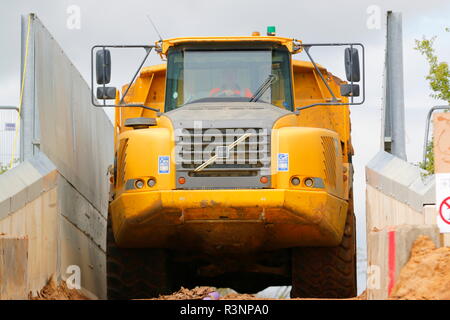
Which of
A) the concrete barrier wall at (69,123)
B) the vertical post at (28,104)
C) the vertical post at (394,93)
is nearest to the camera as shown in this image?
the vertical post at (28,104)

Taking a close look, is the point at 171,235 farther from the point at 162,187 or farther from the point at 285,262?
the point at 285,262

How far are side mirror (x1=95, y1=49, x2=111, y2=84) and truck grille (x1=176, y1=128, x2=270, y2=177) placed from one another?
152cm

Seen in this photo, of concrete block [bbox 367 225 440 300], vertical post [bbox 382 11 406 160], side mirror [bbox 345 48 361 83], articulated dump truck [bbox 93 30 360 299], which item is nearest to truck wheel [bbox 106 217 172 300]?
articulated dump truck [bbox 93 30 360 299]

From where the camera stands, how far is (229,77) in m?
13.5

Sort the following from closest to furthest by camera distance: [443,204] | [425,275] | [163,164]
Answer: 1. [425,275]
2. [443,204]
3. [163,164]

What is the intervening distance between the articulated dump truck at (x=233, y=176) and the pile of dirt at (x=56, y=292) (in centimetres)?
60

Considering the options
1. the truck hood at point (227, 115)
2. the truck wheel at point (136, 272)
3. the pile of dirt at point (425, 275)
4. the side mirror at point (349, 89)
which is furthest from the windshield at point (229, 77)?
the pile of dirt at point (425, 275)

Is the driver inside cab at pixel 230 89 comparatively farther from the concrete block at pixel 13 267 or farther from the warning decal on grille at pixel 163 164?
the concrete block at pixel 13 267

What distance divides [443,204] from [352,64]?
12.0ft

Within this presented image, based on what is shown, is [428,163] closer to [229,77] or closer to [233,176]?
[229,77]

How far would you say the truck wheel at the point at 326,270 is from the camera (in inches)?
535

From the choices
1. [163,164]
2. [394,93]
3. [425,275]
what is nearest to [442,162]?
[425,275]

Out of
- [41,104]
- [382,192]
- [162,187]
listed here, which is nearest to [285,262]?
[382,192]

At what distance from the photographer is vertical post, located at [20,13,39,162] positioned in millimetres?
13961
